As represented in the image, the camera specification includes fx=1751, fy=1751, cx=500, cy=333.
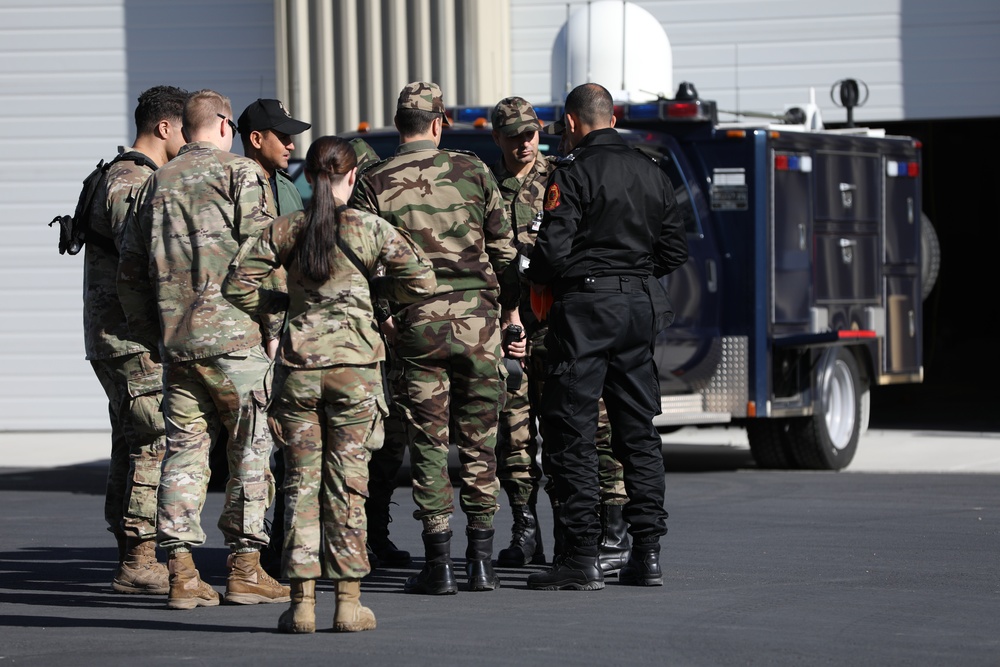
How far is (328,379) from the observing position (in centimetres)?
604

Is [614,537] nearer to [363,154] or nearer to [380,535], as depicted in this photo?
[380,535]

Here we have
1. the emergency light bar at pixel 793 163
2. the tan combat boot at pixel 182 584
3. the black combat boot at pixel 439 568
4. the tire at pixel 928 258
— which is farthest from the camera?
the tire at pixel 928 258

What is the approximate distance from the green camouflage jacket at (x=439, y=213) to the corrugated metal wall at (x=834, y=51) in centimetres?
905

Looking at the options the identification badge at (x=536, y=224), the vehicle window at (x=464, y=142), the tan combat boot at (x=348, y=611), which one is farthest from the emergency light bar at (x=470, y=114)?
the tan combat boot at (x=348, y=611)

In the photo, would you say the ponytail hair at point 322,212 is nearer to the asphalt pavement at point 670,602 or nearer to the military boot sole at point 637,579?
the asphalt pavement at point 670,602

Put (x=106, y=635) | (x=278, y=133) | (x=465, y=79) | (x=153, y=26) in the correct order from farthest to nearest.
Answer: (x=153, y=26), (x=465, y=79), (x=278, y=133), (x=106, y=635)

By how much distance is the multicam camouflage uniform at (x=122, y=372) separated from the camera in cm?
708

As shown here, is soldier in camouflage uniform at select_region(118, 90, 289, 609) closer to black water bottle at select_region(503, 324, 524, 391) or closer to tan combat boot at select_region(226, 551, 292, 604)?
tan combat boot at select_region(226, 551, 292, 604)

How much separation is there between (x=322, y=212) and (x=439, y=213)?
91 centimetres

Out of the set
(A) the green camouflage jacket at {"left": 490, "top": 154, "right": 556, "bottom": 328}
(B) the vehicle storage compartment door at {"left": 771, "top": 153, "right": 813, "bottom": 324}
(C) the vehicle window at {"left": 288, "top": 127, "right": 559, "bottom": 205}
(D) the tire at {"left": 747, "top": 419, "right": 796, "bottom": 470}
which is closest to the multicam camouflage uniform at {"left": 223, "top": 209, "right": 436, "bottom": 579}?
(A) the green camouflage jacket at {"left": 490, "top": 154, "right": 556, "bottom": 328}

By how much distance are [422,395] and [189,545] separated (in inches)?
41.7

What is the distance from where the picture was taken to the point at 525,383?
7.86 meters

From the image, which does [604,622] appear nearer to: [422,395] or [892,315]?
[422,395]

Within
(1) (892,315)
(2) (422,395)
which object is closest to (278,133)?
(2) (422,395)
